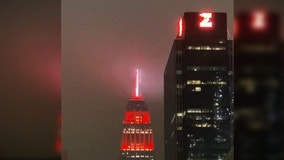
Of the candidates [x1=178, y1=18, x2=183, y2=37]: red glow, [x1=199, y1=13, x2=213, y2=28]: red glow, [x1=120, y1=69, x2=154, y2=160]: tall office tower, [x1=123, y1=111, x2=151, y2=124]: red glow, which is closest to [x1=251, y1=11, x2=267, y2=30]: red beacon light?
[x1=199, y1=13, x2=213, y2=28]: red glow

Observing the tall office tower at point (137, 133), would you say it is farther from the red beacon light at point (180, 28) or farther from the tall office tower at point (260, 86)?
the tall office tower at point (260, 86)

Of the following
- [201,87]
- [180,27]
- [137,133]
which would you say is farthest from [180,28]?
[137,133]

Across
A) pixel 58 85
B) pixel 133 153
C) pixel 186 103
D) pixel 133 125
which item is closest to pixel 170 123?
pixel 186 103

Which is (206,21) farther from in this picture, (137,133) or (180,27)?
(137,133)

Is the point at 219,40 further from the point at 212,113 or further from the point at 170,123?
the point at 170,123

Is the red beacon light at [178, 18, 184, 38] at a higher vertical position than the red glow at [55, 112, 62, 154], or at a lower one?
higher

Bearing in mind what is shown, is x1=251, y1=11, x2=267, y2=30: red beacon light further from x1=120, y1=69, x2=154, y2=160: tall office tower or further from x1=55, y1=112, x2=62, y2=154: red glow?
x1=120, y1=69, x2=154, y2=160: tall office tower
